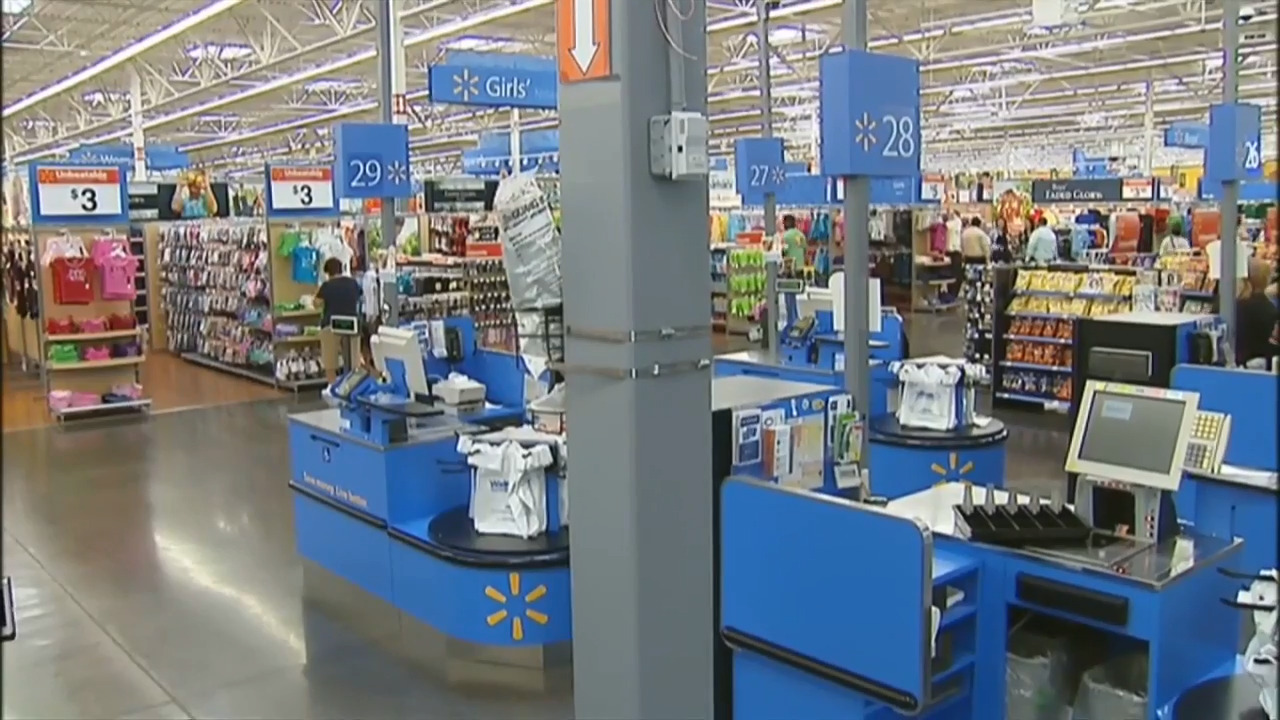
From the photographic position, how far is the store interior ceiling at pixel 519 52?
1650 cm

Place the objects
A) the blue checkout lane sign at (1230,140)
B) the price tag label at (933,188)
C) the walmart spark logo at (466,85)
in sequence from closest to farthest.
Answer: the walmart spark logo at (466,85), the blue checkout lane sign at (1230,140), the price tag label at (933,188)

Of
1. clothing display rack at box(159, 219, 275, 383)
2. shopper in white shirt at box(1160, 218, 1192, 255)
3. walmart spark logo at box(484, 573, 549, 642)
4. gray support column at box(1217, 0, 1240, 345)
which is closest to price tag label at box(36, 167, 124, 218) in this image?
clothing display rack at box(159, 219, 275, 383)

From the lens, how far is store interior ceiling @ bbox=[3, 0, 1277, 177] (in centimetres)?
1650

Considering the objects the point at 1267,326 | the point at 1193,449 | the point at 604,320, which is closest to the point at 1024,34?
the point at 1267,326

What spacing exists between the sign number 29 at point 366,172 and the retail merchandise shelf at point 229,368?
5.64 m

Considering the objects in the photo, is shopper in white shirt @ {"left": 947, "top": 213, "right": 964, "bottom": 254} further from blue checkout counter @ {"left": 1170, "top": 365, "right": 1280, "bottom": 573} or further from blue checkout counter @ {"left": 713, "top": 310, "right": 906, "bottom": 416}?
blue checkout counter @ {"left": 1170, "top": 365, "right": 1280, "bottom": 573}

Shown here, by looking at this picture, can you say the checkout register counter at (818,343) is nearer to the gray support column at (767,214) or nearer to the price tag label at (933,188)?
the gray support column at (767,214)

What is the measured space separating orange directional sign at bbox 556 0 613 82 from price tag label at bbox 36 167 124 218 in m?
10.1

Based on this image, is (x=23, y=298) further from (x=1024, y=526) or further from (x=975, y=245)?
(x=975, y=245)

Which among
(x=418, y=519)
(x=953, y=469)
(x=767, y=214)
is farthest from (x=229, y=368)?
(x=953, y=469)

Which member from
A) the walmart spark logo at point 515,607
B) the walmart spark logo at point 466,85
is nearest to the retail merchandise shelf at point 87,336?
the walmart spark logo at point 466,85

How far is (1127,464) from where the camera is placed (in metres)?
3.33

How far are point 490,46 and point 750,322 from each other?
7027mm

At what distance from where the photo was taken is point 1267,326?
26.6 feet
